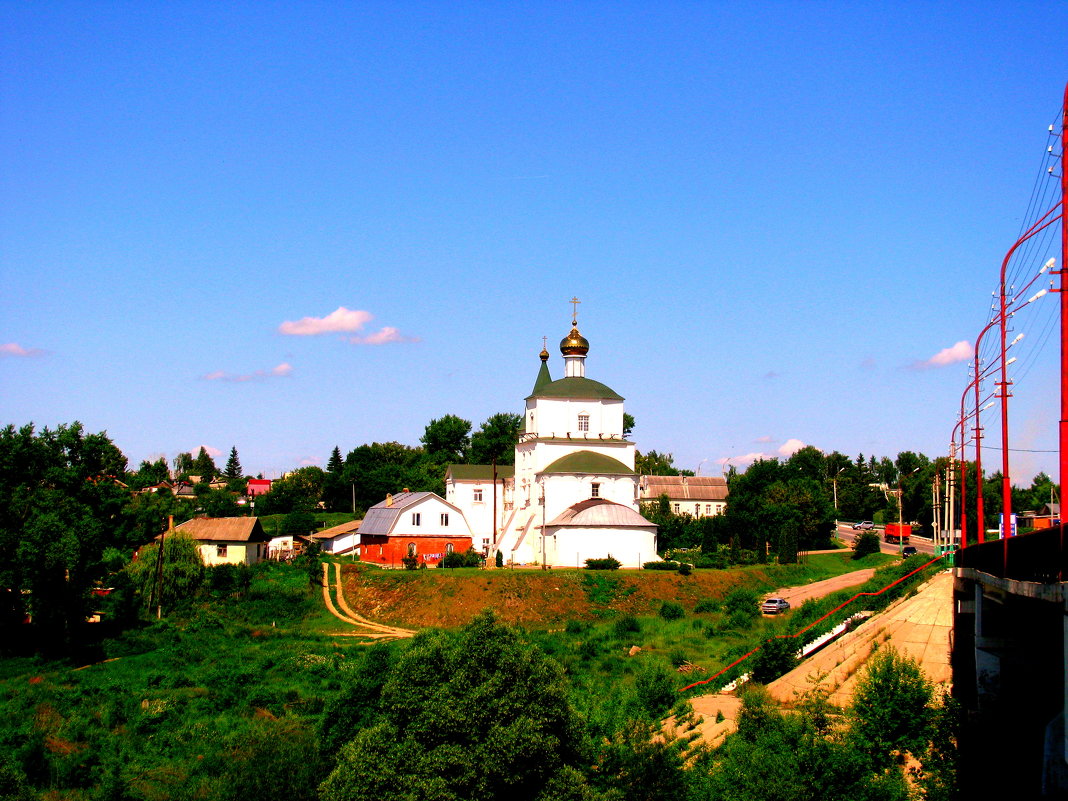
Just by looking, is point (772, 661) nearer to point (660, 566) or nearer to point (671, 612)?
point (671, 612)

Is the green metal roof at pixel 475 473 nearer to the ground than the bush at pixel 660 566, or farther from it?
farther from it

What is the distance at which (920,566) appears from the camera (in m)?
37.5

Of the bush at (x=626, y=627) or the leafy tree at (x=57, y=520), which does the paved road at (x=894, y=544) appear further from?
the leafy tree at (x=57, y=520)

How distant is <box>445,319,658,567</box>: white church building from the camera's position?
149 feet

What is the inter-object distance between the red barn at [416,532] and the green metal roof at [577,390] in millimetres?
8038

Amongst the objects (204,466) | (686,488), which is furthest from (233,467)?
(686,488)

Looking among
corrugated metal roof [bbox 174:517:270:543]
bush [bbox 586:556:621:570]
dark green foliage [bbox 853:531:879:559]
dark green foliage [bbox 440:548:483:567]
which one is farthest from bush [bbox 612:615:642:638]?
dark green foliage [bbox 853:531:879:559]

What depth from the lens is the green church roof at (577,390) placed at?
51.9 m

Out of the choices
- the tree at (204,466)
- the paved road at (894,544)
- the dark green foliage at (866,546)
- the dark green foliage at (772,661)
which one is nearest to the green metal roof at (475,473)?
the dark green foliage at (866,546)

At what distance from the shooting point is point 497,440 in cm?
8700

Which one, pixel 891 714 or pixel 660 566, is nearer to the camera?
pixel 891 714

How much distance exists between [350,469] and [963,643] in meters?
70.8

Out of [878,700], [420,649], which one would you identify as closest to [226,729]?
[420,649]

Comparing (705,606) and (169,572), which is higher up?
(169,572)
